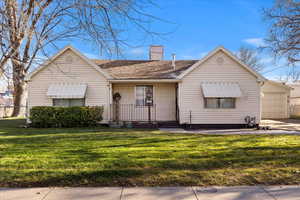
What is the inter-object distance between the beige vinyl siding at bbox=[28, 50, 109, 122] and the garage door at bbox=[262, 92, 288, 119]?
46.3 ft

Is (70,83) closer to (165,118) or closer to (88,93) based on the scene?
(88,93)

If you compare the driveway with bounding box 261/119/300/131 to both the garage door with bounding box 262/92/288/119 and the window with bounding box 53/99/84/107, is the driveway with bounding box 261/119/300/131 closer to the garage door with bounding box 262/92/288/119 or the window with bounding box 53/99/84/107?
the garage door with bounding box 262/92/288/119

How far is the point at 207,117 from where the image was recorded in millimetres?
11859

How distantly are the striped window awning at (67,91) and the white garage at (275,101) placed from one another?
50.0 feet

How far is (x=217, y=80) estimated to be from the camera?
1180 centimetres

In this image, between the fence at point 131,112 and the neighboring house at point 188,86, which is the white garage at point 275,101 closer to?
the neighboring house at point 188,86

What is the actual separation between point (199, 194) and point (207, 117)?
8.97m

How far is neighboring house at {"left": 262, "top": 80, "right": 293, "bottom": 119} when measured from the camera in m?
17.6

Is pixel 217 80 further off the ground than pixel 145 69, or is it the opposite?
pixel 145 69

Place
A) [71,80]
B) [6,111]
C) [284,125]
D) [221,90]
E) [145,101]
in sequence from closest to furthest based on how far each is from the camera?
[221,90], [71,80], [284,125], [145,101], [6,111]

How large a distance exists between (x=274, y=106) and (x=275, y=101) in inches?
17.8

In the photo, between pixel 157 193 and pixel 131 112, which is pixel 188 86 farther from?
pixel 157 193

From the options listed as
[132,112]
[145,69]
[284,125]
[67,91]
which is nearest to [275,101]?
[284,125]

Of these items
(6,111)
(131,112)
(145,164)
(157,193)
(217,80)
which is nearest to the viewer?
(157,193)
